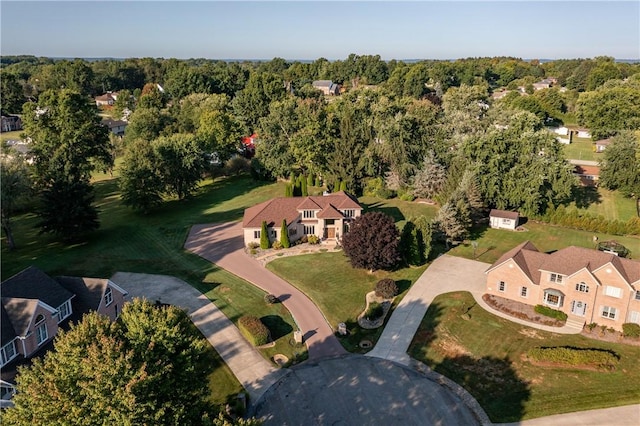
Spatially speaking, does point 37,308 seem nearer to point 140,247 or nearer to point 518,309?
point 140,247

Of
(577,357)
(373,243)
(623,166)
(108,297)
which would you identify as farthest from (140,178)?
(623,166)

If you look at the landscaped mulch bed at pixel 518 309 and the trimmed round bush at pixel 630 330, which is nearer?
the trimmed round bush at pixel 630 330

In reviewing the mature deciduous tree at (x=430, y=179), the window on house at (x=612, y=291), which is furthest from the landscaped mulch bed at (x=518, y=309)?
the mature deciduous tree at (x=430, y=179)

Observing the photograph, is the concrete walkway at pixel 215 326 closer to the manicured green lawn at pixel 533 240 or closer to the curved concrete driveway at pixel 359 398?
the curved concrete driveway at pixel 359 398

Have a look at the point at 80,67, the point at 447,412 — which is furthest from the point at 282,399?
the point at 80,67

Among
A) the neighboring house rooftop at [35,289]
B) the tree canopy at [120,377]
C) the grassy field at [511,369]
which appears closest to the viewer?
the tree canopy at [120,377]

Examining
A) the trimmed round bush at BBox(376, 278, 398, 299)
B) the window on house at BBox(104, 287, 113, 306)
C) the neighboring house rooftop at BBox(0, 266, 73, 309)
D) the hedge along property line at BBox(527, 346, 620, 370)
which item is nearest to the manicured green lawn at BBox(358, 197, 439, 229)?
the trimmed round bush at BBox(376, 278, 398, 299)

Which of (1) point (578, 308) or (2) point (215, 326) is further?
(1) point (578, 308)
